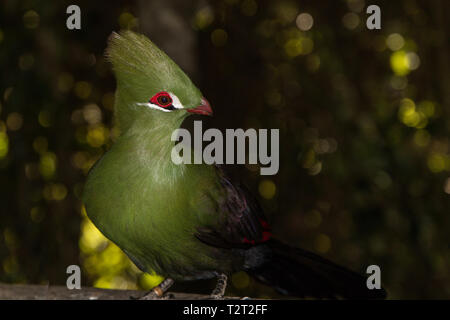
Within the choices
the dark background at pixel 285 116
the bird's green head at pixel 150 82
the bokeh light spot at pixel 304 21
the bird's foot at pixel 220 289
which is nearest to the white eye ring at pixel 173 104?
the bird's green head at pixel 150 82

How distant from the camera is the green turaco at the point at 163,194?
1.46 meters

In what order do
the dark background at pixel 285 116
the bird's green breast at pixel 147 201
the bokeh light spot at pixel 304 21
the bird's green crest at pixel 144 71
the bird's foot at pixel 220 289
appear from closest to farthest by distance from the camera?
the bird's green crest at pixel 144 71, the bird's green breast at pixel 147 201, the bird's foot at pixel 220 289, the dark background at pixel 285 116, the bokeh light spot at pixel 304 21

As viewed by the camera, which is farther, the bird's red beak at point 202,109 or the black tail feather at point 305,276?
the black tail feather at point 305,276

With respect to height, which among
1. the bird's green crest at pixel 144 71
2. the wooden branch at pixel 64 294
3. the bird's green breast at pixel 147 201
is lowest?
the wooden branch at pixel 64 294

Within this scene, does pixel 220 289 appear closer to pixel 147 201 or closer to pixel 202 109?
pixel 147 201

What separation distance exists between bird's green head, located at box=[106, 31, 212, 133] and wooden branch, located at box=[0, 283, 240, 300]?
2.61 feet

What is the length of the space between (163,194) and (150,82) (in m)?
0.28

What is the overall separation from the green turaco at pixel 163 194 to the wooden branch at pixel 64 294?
0.21m

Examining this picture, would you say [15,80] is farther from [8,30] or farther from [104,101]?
[104,101]

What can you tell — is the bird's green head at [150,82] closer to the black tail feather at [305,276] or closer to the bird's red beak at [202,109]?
the bird's red beak at [202,109]

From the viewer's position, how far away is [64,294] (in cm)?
218

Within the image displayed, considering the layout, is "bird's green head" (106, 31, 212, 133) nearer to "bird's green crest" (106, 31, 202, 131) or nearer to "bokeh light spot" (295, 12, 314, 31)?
"bird's green crest" (106, 31, 202, 131)

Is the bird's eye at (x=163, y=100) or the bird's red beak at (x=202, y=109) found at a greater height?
the bird's eye at (x=163, y=100)

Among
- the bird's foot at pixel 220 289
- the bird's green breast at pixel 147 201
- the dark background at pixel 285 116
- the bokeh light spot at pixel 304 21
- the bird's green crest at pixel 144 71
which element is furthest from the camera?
the bokeh light spot at pixel 304 21
